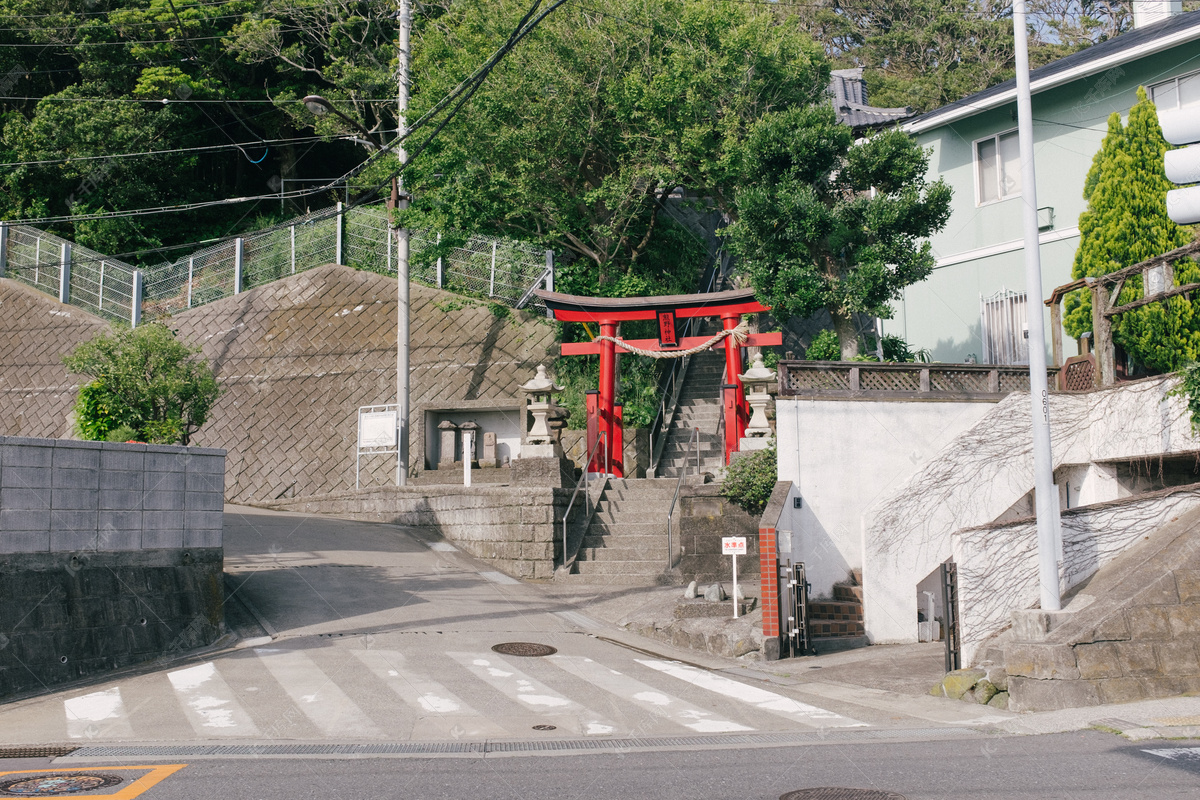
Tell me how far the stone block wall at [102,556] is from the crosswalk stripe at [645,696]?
15.5 ft

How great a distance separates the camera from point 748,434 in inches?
707

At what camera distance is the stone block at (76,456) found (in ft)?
34.1

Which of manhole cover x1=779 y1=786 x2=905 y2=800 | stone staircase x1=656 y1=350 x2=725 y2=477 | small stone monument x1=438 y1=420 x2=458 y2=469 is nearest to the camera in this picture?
manhole cover x1=779 y1=786 x2=905 y2=800

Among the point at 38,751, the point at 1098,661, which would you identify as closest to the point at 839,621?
the point at 1098,661

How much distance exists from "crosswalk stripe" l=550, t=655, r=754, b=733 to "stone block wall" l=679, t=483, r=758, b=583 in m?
5.33

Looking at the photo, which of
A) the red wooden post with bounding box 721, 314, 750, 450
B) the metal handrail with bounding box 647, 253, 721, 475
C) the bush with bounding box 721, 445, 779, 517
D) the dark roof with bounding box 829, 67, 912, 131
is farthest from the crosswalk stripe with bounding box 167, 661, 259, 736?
the dark roof with bounding box 829, 67, 912, 131

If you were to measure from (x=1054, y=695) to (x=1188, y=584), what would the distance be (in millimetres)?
1904

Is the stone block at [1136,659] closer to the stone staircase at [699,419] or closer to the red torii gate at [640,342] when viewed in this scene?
the red torii gate at [640,342]

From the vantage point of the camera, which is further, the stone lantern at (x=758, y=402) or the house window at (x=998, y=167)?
the house window at (x=998, y=167)

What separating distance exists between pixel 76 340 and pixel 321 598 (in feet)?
63.3

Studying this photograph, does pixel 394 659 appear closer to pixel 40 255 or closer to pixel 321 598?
pixel 321 598

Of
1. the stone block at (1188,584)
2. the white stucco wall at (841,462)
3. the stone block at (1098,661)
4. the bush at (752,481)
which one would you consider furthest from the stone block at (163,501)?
the stone block at (1188,584)

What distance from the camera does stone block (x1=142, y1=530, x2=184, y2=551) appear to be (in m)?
11.4

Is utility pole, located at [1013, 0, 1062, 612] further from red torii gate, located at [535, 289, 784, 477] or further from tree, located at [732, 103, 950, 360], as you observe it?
red torii gate, located at [535, 289, 784, 477]
